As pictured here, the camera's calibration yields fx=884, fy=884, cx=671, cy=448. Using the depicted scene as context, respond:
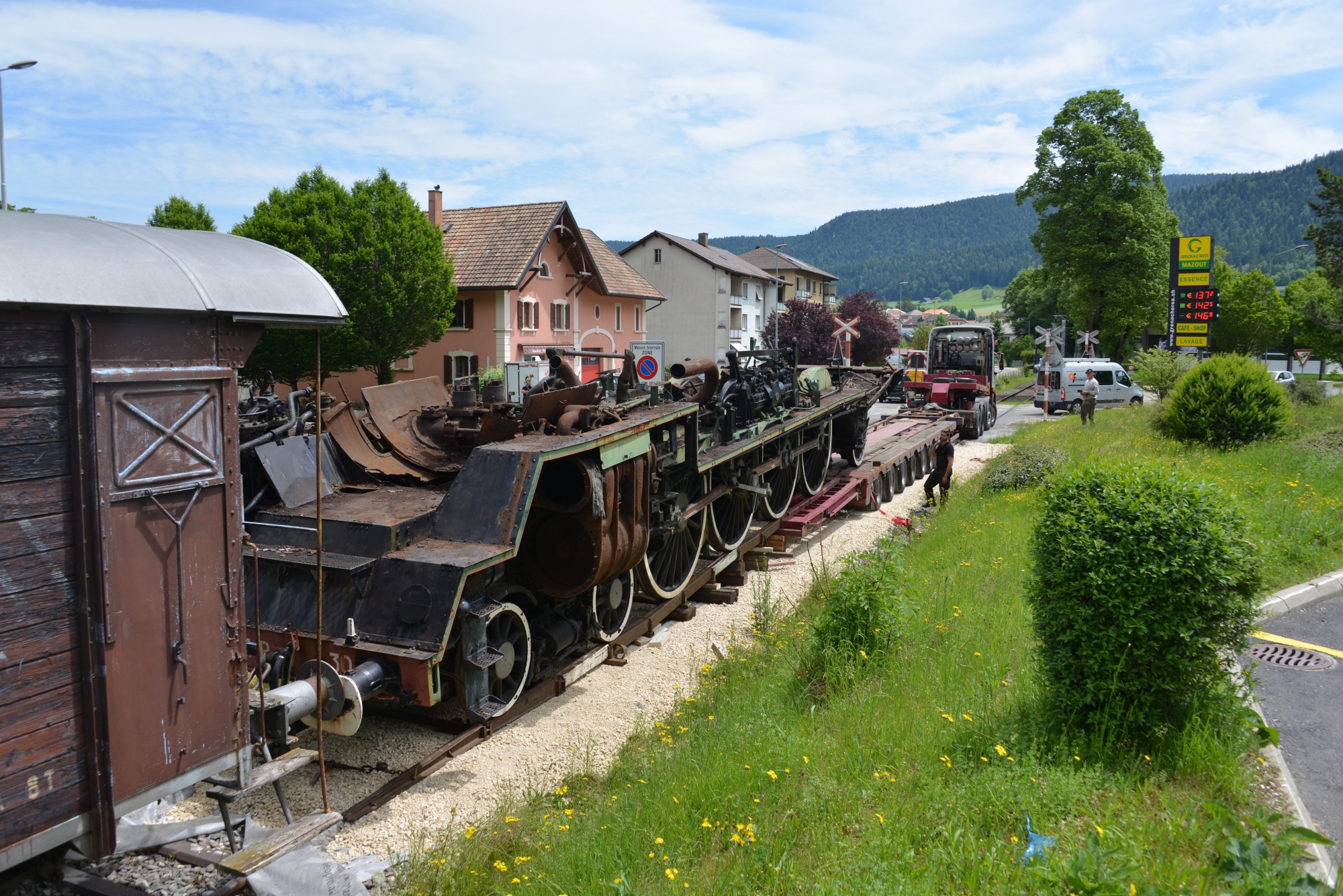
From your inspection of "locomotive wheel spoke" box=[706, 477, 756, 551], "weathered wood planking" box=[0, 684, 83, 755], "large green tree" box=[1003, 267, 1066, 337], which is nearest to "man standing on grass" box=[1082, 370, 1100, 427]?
"locomotive wheel spoke" box=[706, 477, 756, 551]

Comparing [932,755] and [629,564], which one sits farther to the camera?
[629,564]

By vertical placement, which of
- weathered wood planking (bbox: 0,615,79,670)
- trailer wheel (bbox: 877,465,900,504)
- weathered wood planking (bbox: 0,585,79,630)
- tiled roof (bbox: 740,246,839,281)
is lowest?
trailer wheel (bbox: 877,465,900,504)

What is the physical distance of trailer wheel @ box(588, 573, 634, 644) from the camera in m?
7.27

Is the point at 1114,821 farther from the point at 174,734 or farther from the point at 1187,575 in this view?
the point at 174,734

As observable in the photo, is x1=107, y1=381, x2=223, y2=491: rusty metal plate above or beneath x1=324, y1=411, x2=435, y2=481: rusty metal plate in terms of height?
above

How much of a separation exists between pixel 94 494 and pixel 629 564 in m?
4.50

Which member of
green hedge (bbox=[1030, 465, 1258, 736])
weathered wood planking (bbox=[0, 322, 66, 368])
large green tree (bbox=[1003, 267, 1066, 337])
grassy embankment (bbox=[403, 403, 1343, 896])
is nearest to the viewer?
weathered wood planking (bbox=[0, 322, 66, 368])

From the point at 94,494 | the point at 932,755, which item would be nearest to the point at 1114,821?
the point at 932,755

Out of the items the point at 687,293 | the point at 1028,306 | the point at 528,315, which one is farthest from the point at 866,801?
the point at 1028,306

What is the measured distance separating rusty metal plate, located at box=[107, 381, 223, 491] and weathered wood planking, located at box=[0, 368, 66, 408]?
169 mm

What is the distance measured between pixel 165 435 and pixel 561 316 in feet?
104

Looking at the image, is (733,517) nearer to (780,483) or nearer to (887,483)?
(780,483)

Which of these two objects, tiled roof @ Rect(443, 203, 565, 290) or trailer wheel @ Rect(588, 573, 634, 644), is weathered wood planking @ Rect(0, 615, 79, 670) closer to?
trailer wheel @ Rect(588, 573, 634, 644)

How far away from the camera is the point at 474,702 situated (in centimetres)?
552
